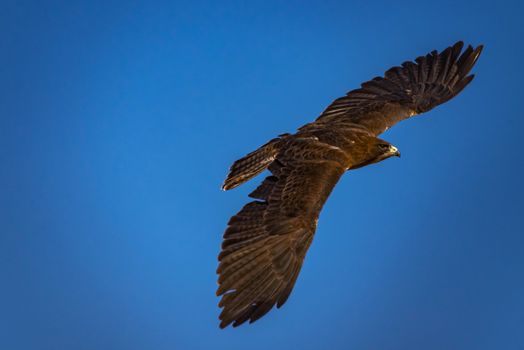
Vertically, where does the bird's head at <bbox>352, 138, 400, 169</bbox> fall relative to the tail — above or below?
below

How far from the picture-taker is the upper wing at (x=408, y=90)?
1065cm

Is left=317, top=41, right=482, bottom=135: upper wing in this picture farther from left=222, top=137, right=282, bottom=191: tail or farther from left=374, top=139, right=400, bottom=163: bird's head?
left=222, top=137, right=282, bottom=191: tail

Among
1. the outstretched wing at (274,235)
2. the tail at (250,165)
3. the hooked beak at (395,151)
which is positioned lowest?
the outstretched wing at (274,235)

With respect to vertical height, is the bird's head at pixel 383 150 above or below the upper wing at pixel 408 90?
below

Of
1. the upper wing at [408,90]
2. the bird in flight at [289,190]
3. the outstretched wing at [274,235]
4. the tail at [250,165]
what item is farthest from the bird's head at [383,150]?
the tail at [250,165]

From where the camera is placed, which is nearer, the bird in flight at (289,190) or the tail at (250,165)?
the bird in flight at (289,190)

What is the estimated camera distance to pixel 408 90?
→ 11375 millimetres

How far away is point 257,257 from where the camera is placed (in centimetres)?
829

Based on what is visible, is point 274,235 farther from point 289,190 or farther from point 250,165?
point 250,165

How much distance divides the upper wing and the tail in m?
1.45

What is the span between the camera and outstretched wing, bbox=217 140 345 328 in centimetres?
794

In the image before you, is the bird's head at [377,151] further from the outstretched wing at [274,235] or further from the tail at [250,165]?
the tail at [250,165]

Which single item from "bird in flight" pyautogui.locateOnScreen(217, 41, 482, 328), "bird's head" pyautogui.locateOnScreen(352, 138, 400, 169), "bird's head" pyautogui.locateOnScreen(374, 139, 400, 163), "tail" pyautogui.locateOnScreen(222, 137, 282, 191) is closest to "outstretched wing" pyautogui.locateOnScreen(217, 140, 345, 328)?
"bird in flight" pyautogui.locateOnScreen(217, 41, 482, 328)

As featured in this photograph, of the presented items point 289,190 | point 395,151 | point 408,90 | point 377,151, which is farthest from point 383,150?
point 408,90
